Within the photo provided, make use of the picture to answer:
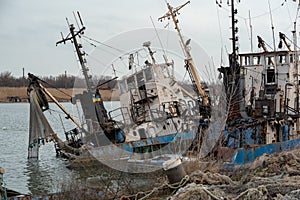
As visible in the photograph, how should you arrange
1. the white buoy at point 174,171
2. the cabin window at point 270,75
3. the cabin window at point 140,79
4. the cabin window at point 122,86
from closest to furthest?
1. the white buoy at point 174,171
2. the cabin window at point 270,75
3. the cabin window at point 140,79
4. the cabin window at point 122,86

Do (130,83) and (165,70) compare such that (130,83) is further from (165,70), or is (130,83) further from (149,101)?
(165,70)

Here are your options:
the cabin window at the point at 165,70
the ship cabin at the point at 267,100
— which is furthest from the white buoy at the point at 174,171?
the cabin window at the point at 165,70

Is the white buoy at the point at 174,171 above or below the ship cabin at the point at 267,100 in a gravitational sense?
below

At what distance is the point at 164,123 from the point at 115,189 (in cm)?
1019

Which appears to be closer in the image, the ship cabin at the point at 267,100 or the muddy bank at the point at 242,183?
the muddy bank at the point at 242,183

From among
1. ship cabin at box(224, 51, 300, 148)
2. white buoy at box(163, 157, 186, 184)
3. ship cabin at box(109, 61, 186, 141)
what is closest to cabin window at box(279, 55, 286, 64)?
ship cabin at box(224, 51, 300, 148)

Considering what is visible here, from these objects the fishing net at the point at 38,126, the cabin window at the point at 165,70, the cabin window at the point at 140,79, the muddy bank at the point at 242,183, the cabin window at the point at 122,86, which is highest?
the cabin window at the point at 165,70

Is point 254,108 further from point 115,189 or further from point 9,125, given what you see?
point 9,125

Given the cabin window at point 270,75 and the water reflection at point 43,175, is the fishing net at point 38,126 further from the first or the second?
the cabin window at point 270,75

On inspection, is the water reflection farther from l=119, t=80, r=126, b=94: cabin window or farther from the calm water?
l=119, t=80, r=126, b=94: cabin window

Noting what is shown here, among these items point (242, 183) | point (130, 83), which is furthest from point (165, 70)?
point (242, 183)

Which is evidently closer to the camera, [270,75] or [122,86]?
[270,75]

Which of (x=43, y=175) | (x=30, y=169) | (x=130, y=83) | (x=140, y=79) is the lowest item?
(x=43, y=175)

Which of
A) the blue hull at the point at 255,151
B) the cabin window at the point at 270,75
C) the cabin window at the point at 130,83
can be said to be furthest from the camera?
the cabin window at the point at 130,83
